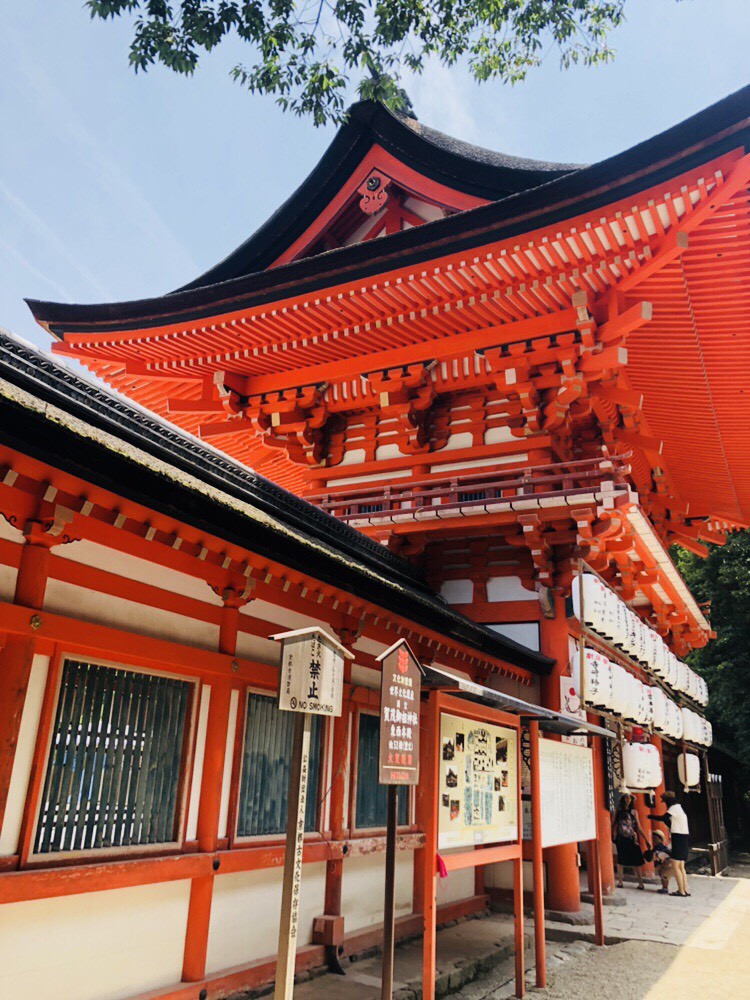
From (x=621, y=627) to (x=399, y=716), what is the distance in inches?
293

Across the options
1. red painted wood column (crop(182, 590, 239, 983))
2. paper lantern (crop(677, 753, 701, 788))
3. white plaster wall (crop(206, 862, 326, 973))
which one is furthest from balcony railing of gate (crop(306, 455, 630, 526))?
paper lantern (crop(677, 753, 701, 788))

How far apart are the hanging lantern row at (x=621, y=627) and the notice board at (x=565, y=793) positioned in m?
→ 2.14

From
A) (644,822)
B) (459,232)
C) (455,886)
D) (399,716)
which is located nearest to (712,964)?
(455,886)

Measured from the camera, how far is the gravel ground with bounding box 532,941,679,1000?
663 cm

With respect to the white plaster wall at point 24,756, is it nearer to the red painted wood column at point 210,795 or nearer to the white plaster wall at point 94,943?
the white plaster wall at point 94,943

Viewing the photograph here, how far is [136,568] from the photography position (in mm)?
5207

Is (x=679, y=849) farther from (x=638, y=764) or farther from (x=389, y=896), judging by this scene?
(x=389, y=896)

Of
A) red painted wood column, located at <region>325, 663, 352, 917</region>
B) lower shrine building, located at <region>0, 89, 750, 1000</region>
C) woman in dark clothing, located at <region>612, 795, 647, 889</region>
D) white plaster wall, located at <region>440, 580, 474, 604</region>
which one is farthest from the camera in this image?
woman in dark clothing, located at <region>612, 795, 647, 889</region>

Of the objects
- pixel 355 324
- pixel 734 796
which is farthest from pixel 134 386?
pixel 734 796

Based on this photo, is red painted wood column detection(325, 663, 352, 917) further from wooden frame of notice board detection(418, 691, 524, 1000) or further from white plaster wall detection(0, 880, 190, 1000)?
white plaster wall detection(0, 880, 190, 1000)

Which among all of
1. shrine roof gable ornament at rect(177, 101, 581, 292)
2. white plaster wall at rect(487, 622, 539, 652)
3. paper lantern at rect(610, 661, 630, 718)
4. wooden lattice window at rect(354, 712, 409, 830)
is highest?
shrine roof gable ornament at rect(177, 101, 581, 292)

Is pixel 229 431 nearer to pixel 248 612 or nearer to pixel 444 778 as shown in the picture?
pixel 248 612

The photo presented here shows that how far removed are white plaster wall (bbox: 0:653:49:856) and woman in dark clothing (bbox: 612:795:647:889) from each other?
1139 cm

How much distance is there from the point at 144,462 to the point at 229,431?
312 inches
